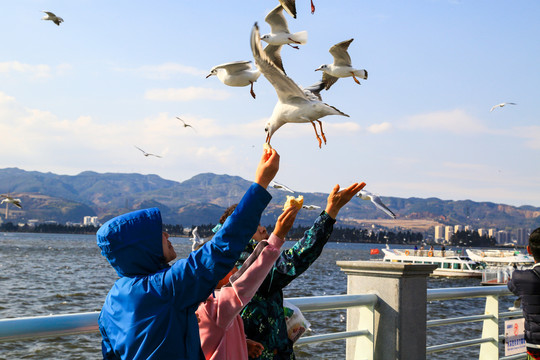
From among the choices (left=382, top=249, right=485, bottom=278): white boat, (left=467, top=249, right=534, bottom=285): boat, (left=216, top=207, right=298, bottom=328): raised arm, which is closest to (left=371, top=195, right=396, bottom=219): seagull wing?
(left=216, top=207, right=298, bottom=328): raised arm

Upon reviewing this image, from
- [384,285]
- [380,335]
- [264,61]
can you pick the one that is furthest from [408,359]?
[264,61]

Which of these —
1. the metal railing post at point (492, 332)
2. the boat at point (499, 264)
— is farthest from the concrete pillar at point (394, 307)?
the boat at point (499, 264)

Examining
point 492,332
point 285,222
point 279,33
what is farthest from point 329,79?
point 492,332

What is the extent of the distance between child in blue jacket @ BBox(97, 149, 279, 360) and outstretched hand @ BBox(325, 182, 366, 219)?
3.15ft

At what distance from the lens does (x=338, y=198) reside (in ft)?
10.4

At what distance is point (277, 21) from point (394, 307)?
279cm

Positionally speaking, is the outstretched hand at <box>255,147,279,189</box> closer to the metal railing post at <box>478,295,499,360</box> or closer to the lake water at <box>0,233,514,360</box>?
the lake water at <box>0,233,514,360</box>

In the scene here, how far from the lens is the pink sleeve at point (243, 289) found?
2.54 m

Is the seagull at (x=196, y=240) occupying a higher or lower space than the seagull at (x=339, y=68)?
lower

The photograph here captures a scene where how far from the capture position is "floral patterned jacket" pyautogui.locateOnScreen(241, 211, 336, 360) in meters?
2.91

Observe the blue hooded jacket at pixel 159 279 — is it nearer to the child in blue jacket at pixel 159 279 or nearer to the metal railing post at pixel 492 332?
the child in blue jacket at pixel 159 279

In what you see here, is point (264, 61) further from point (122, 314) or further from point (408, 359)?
point (408, 359)

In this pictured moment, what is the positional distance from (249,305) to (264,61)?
3.81ft

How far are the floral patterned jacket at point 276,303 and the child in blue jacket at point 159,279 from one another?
71 centimetres
